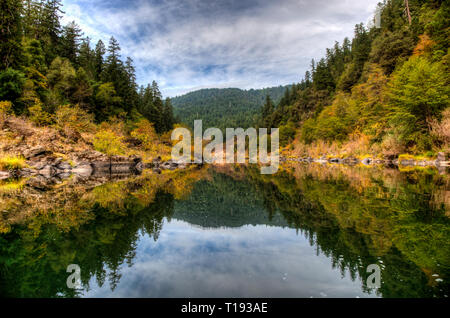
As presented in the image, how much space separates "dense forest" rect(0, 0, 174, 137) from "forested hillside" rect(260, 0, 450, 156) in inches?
1362

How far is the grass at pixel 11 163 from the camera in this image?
15570 mm

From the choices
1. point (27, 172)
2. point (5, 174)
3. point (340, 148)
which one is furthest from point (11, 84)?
point (340, 148)

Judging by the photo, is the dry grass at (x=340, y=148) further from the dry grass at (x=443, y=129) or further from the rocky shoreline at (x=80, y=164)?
the dry grass at (x=443, y=129)

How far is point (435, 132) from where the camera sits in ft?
63.8

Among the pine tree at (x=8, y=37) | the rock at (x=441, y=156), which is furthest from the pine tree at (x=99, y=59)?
the rock at (x=441, y=156)

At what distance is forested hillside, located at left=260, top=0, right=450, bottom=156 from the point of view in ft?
69.2

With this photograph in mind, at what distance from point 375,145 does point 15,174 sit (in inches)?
1399

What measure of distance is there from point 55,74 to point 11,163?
22508mm

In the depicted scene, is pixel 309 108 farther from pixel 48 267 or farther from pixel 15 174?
pixel 48 267

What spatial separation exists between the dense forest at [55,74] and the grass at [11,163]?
546 cm

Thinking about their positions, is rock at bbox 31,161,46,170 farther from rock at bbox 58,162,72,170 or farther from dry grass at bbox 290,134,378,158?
dry grass at bbox 290,134,378,158

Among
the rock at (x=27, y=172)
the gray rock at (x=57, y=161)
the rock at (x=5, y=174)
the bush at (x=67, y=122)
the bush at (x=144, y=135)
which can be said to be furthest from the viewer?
the bush at (x=144, y=135)

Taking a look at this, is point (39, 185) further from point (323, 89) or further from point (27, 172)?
point (323, 89)

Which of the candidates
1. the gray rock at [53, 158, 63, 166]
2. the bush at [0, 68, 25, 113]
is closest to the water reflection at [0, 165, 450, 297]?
the gray rock at [53, 158, 63, 166]
